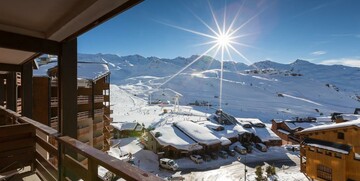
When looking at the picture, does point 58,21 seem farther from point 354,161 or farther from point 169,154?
point 169,154

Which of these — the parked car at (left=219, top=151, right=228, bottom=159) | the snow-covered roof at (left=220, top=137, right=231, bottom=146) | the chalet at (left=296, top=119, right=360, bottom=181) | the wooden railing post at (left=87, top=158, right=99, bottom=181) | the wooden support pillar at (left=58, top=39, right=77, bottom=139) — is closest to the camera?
the wooden railing post at (left=87, top=158, right=99, bottom=181)

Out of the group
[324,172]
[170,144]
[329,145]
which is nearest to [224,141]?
[170,144]

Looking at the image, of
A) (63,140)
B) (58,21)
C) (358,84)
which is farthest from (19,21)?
(358,84)

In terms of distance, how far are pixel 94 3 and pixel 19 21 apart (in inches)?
50.9

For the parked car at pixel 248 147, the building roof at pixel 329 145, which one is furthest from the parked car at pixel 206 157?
the building roof at pixel 329 145

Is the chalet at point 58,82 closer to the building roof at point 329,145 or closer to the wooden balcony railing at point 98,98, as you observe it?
the wooden balcony railing at point 98,98

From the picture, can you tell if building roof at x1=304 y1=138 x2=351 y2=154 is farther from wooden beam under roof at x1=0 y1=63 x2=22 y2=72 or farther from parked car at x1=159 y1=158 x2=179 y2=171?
wooden beam under roof at x1=0 y1=63 x2=22 y2=72

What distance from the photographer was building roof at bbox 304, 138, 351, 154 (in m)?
8.49

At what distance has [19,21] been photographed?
2463 millimetres

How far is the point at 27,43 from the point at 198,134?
18.8m

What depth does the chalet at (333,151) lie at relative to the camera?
8.39 meters

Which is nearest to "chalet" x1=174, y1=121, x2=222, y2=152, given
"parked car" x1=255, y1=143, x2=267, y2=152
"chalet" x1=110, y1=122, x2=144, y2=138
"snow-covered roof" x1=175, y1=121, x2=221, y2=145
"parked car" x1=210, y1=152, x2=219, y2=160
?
"snow-covered roof" x1=175, y1=121, x2=221, y2=145

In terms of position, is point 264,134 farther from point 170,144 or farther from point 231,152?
point 170,144

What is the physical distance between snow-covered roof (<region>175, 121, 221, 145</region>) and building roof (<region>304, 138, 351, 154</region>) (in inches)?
399
